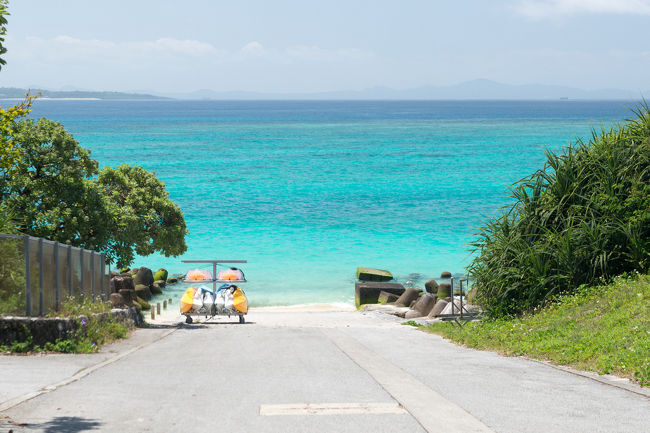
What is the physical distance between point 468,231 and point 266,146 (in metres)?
77.6

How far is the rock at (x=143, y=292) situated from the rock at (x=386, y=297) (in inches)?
479

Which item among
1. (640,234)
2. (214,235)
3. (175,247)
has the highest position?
(640,234)

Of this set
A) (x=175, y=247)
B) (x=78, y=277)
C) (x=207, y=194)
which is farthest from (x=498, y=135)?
(x=78, y=277)

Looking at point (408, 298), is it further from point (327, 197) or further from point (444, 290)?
point (327, 197)

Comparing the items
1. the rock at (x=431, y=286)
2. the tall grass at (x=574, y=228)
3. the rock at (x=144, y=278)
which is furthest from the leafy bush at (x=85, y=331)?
the rock at (x=431, y=286)

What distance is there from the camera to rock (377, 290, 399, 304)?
1383 inches

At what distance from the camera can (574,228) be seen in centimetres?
1598

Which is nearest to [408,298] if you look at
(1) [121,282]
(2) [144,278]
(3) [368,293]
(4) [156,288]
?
(3) [368,293]

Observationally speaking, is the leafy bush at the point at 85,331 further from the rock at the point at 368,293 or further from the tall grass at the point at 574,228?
the rock at the point at 368,293

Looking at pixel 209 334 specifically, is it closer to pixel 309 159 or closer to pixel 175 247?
pixel 175 247

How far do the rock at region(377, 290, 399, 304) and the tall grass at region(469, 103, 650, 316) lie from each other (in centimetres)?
1742

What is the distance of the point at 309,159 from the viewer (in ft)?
357

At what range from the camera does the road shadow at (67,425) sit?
23.1ft

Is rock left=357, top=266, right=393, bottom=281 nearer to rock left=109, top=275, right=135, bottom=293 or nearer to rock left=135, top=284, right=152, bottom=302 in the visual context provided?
rock left=135, top=284, right=152, bottom=302
